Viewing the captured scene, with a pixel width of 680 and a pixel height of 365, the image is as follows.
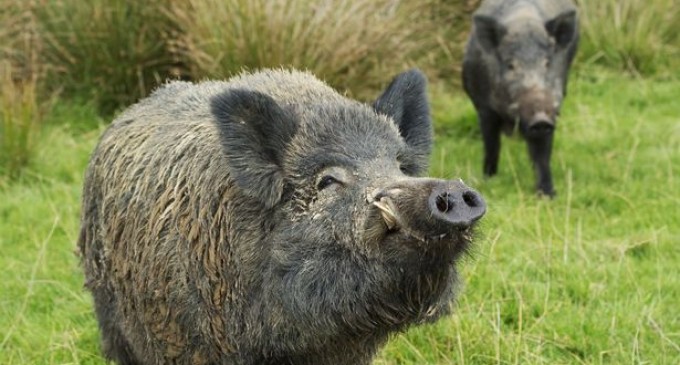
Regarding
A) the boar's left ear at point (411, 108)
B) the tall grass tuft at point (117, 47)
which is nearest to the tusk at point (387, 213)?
the boar's left ear at point (411, 108)

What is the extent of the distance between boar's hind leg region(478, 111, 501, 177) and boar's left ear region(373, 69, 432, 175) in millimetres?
4409

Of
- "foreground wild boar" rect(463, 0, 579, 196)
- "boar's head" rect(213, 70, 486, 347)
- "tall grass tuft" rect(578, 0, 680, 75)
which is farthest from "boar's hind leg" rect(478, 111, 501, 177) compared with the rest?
"boar's head" rect(213, 70, 486, 347)

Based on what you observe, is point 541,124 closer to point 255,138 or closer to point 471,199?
point 255,138

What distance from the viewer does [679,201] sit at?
6.74 meters

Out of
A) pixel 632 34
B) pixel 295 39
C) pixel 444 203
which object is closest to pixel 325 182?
pixel 444 203

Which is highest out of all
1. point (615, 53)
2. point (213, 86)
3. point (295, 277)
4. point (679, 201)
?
point (213, 86)

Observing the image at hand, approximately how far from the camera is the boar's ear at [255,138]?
319cm

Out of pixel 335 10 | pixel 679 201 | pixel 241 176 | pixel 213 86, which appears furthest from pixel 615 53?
pixel 241 176

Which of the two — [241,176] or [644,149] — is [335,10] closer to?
[644,149]

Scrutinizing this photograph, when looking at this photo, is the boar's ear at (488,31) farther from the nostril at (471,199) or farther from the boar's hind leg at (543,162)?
the nostril at (471,199)

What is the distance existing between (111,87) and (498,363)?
5645 millimetres

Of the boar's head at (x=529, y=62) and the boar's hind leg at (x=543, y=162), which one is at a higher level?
the boar's head at (x=529, y=62)

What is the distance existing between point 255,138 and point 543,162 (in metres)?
4.54

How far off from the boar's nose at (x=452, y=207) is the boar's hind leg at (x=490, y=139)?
17.5 ft
